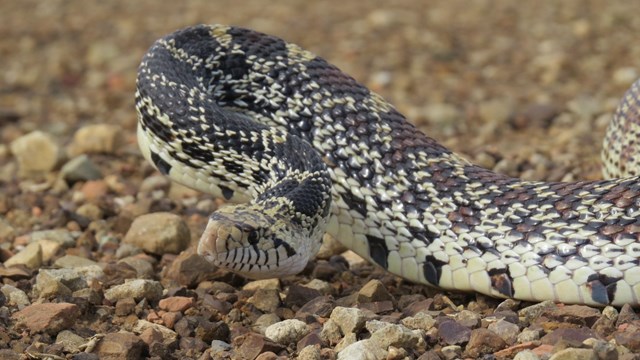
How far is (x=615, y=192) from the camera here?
702 cm

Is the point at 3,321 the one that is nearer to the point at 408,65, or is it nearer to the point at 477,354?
the point at 477,354

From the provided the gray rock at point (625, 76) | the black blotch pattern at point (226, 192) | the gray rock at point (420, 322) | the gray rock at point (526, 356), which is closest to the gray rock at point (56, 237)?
the black blotch pattern at point (226, 192)

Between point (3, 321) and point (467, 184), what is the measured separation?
129 inches

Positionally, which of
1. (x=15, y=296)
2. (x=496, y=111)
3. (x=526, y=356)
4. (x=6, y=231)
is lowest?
(x=6, y=231)

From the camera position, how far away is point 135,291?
6941mm

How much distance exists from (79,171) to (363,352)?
5142mm

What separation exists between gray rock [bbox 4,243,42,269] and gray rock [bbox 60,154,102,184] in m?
2.36

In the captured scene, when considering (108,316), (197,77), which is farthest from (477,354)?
(197,77)

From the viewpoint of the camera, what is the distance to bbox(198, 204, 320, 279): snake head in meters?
6.46

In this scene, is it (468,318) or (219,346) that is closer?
(219,346)

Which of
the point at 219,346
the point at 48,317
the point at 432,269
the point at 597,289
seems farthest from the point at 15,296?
the point at 597,289

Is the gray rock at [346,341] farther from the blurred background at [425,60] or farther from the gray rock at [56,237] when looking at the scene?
the blurred background at [425,60]

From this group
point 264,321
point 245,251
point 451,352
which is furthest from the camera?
point 264,321

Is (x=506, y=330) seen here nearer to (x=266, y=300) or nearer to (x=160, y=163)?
(x=266, y=300)
